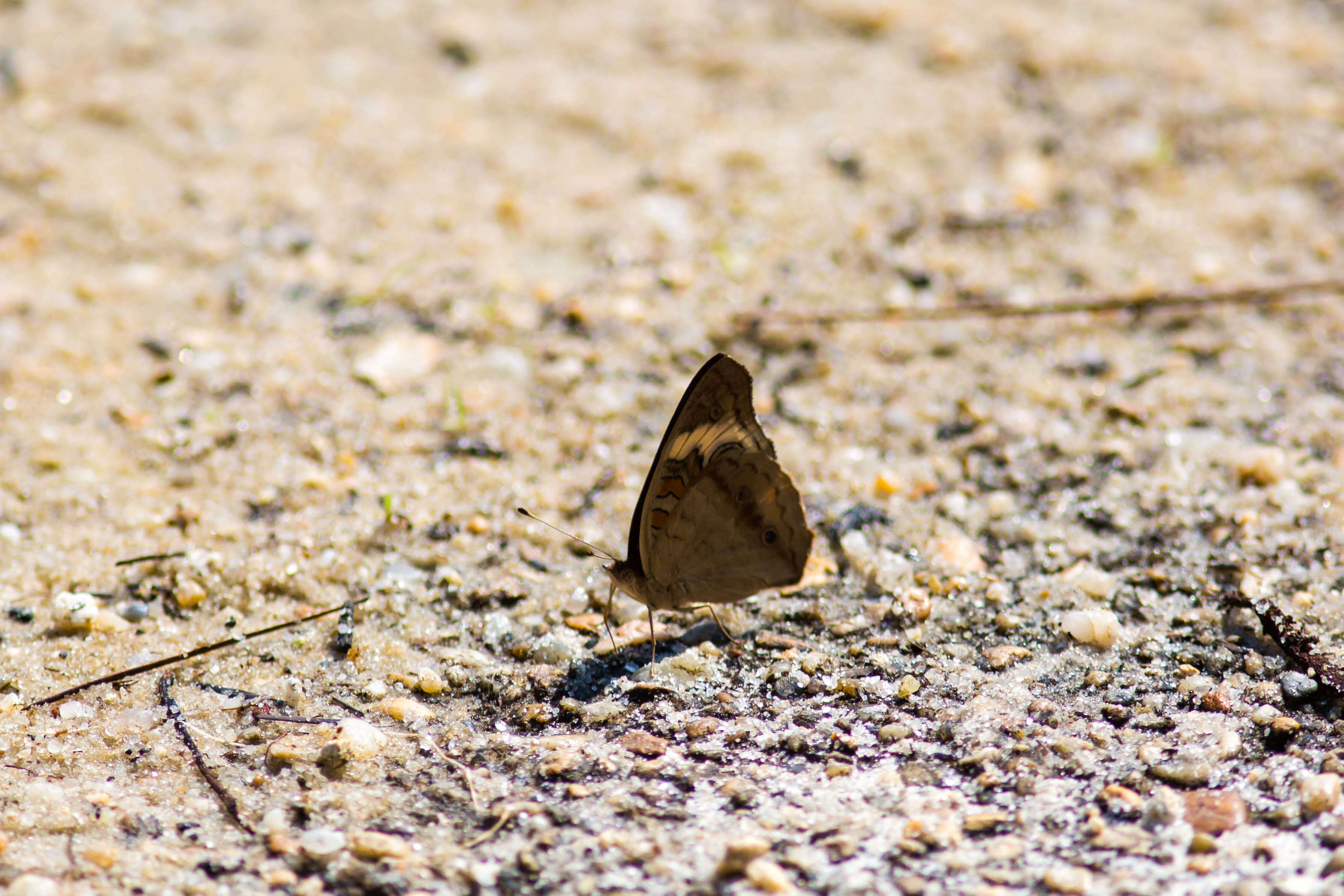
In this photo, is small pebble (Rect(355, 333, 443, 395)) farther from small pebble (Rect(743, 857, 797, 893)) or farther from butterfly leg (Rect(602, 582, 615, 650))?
small pebble (Rect(743, 857, 797, 893))

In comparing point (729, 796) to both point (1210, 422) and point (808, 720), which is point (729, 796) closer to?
point (808, 720)

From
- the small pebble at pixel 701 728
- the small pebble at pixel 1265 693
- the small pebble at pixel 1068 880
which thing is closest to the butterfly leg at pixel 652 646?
the small pebble at pixel 701 728

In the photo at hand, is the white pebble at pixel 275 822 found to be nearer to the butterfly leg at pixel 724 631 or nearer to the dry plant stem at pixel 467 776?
the dry plant stem at pixel 467 776

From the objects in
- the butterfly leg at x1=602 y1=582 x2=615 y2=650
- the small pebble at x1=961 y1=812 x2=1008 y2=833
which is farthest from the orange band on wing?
the small pebble at x1=961 y1=812 x2=1008 y2=833

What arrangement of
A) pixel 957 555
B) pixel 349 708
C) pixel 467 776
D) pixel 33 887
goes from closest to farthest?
pixel 33 887
pixel 467 776
pixel 349 708
pixel 957 555

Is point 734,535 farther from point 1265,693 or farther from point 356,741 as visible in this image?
point 1265,693

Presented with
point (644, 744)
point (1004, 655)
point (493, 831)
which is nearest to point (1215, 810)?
point (1004, 655)

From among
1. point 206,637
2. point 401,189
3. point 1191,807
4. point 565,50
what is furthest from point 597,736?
point 565,50
